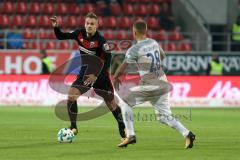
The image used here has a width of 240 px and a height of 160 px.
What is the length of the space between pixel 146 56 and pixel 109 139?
269 cm

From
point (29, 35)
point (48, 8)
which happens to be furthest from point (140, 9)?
point (29, 35)

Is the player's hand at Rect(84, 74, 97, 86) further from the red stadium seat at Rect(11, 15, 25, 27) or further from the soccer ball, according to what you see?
the red stadium seat at Rect(11, 15, 25, 27)

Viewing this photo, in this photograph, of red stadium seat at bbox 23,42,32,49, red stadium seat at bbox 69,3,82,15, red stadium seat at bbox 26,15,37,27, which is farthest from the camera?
red stadium seat at bbox 69,3,82,15

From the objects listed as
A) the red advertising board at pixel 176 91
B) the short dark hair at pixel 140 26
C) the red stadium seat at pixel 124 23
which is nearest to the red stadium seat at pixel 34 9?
the red stadium seat at pixel 124 23

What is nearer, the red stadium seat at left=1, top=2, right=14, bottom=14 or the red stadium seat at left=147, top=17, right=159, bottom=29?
the red stadium seat at left=1, top=2, right=14, bottom=14

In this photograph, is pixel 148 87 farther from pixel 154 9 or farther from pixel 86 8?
pixel 154 9

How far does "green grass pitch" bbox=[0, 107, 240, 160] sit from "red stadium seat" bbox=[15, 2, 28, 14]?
10.9 m

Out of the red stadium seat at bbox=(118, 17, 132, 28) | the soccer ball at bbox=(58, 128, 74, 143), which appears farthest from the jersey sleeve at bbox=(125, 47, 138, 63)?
the red stadium seat at bbox=(118, 17, 132, 28)

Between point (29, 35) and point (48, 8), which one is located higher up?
point (48, 8)

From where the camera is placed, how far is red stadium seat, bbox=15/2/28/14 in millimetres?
32438

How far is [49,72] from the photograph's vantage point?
2800 centimetres

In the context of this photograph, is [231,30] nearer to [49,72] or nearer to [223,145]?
[49,72]

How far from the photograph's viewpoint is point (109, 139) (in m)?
14.5

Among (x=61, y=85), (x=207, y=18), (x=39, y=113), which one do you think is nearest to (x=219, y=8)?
(x=207, y=18)
